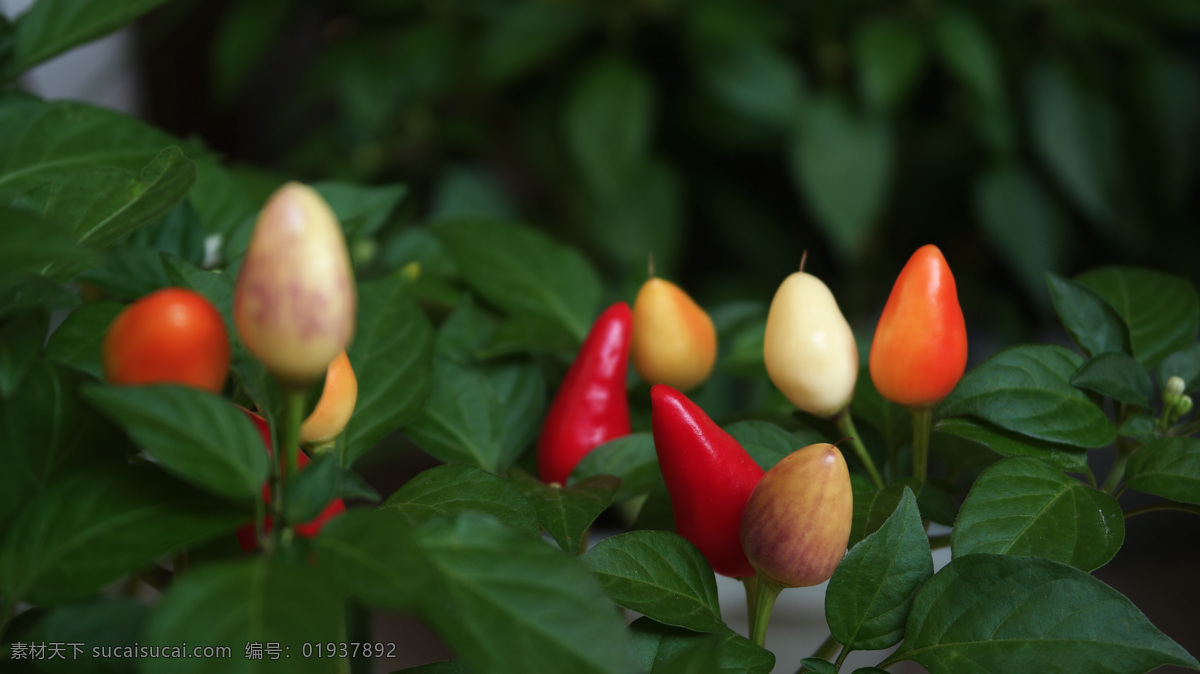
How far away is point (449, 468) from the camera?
0.31 meters

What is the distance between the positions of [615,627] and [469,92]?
129cm

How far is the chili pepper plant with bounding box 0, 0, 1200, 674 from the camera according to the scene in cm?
23

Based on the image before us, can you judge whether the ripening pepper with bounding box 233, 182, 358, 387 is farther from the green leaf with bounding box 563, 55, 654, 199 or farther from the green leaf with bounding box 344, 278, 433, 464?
the green leaf with bounding box 563, 55, 654, 199

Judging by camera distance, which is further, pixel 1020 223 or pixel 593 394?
pixel 1020 223

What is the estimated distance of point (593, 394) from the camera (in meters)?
0.39

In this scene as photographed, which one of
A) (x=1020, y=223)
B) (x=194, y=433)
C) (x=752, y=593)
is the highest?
(x=194, y=433)

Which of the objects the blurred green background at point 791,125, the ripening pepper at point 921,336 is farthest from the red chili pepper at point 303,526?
the blurred green background at point 791,125

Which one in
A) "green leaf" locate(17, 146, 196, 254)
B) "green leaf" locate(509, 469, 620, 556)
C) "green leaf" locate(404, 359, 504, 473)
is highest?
"green leaf" locate(17, 146, 196, 254)

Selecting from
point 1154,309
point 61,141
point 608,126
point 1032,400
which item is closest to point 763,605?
point 1032,400

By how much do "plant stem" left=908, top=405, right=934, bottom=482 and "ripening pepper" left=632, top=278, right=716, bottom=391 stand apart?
97mm

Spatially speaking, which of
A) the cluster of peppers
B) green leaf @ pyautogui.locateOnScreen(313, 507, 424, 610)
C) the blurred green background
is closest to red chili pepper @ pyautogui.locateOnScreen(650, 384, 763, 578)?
the cluster of peppers

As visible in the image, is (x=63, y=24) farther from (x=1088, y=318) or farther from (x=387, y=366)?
(x=1088, y=318)

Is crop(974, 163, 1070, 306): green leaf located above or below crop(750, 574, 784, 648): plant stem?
below

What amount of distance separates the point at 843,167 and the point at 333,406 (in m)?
1.03
